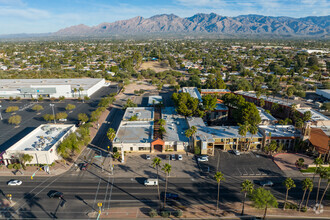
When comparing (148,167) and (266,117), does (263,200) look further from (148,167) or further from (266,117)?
(266,117)

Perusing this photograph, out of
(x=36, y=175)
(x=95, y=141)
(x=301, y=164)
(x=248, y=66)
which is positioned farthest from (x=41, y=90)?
(x=248, y=66)

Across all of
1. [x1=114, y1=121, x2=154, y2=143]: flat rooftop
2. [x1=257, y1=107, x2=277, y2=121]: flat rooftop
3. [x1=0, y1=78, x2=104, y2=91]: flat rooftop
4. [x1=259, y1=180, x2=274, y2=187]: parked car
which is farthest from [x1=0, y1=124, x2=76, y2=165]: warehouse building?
[x1=257, y1=107, x2=277, y2=121]: flat rooftop

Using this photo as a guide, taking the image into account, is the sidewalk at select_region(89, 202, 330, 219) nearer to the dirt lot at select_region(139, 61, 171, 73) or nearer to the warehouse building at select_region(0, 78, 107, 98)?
the warehouse building at select_region(0, 78, 107, 98)

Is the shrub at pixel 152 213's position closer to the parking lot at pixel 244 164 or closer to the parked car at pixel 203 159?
the parking lot at pixel 244 164

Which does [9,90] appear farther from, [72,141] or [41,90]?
[72,141]

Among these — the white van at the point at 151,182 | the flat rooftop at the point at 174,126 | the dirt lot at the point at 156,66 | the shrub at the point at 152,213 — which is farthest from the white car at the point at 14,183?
the dirt lot at the point at 156,66

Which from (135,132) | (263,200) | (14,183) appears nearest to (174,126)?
(135,132)
